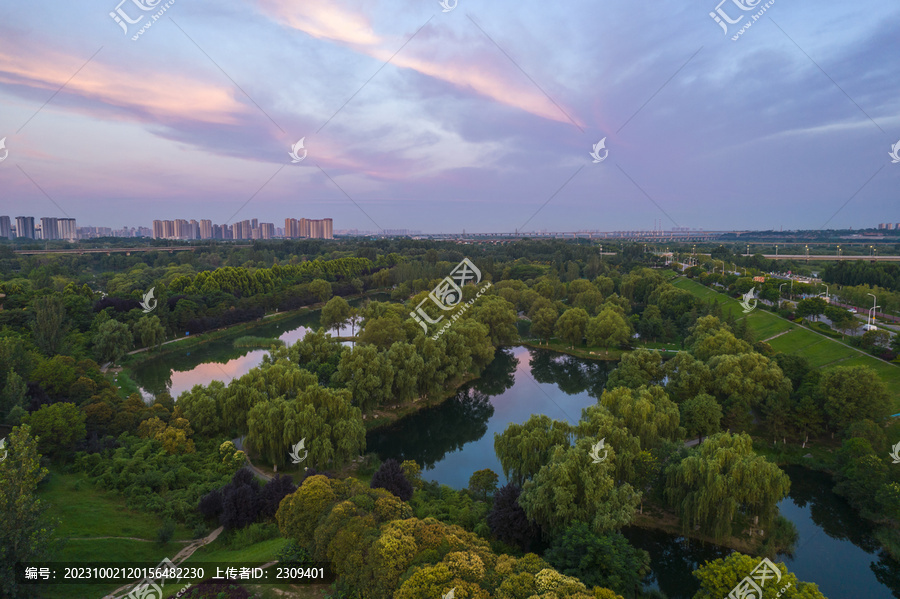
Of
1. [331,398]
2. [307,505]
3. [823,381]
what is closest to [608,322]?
[823,381]

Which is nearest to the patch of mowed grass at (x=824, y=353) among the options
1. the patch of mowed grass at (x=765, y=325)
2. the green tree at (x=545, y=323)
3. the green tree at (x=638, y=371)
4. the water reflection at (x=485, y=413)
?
the patch of mowed grass at (x=765, y=325)

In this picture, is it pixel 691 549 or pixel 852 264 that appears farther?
pixel 852 264

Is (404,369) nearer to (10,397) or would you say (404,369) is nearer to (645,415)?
(645,415)

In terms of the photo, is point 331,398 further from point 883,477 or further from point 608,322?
point 608,322

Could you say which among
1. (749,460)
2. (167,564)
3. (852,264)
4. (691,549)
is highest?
(852,264)

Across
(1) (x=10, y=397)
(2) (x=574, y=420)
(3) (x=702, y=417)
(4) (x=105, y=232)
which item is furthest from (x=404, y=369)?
A: (4) (x=105, y=232)

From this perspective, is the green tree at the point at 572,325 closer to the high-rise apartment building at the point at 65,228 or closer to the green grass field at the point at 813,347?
the green grass field at the point at 813,347
